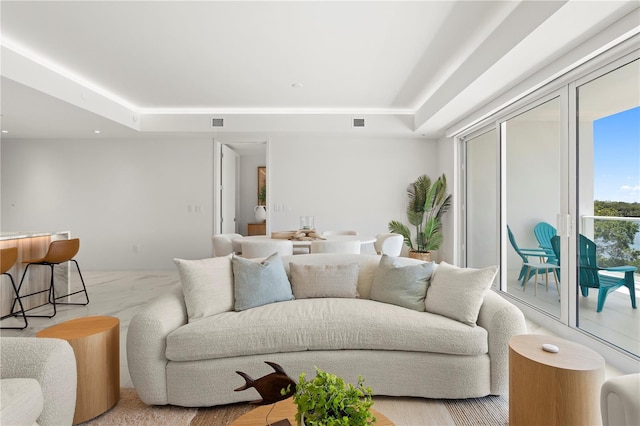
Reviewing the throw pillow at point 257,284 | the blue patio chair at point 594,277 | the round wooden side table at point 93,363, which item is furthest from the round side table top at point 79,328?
the blue patio chair at point 594,277

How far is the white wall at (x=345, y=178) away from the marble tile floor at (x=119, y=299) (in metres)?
2.22

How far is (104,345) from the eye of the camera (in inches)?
73.4

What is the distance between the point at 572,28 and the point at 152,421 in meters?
3.68

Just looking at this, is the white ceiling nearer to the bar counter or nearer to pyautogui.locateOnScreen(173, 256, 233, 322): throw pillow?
the bar counter

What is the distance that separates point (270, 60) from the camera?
368 cm

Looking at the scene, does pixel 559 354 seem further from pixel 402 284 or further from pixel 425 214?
pixel 425 214

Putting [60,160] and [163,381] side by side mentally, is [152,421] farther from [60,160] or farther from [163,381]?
[60,160]

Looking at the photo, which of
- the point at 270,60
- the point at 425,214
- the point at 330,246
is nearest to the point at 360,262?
the point at 330,246

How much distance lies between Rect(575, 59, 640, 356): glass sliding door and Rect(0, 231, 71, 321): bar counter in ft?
17.9

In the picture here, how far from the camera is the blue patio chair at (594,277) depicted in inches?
103

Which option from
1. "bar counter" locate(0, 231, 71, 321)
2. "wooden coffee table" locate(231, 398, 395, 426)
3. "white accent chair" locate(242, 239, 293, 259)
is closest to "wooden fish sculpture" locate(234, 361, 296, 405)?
"wooden coffee table" locate(231, 398, 395, 426)

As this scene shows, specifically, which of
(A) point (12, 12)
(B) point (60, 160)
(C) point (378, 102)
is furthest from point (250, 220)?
(A) point (12, 12)

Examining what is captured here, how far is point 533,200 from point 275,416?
13.0 feet

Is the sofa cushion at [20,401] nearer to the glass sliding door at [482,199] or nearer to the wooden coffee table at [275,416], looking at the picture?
the wooden coffee table at [275,416]
